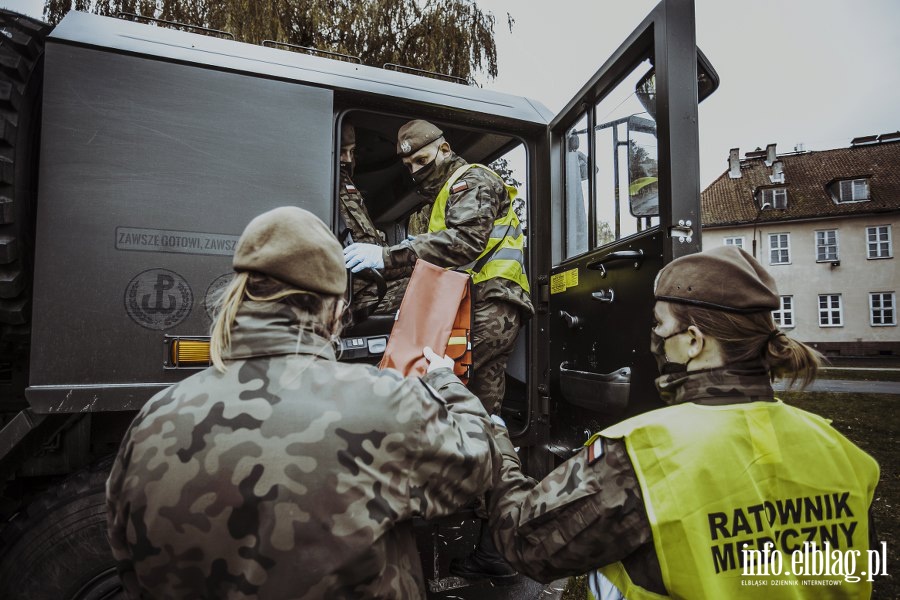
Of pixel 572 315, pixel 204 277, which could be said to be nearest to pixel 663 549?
pixel 572 315

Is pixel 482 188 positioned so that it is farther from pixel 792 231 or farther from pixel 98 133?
pixel 792 231

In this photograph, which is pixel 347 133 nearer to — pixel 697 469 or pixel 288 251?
pixel 288 251

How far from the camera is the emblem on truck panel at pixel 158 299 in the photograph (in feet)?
6.14

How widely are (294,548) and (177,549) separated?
0.76 feet

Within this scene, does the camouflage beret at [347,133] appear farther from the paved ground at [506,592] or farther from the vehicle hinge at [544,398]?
the paved ground at [506,592]

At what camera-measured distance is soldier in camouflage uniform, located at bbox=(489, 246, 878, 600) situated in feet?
3.63

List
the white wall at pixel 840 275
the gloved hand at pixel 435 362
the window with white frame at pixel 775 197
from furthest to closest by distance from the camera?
1. the window with white frame at pixel 775 197
2. the white wall at pixel 840 275
3. the gloved hand at pixel 435 362

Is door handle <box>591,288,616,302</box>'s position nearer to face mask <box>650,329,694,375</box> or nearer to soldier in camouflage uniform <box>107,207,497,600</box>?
face mask <box>650,329,694,375</box>

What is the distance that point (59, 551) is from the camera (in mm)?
1747

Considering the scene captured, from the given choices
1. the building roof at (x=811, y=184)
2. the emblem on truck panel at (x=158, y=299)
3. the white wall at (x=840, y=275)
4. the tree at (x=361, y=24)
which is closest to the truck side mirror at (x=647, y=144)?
the emblem on truck panel at (x=158, y=299)

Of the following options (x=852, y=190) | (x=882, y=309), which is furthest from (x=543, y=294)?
(x=852, y=190)

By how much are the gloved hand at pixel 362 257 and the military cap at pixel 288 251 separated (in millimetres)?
1187

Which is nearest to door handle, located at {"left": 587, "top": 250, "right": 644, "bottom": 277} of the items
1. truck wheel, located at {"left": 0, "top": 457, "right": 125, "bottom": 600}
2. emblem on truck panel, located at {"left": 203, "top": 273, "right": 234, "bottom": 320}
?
emblem on truck panel, located at {"left": 203, "top": 273, "right": 234, "bottom": 320}

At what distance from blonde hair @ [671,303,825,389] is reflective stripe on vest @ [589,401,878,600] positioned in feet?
0.34
